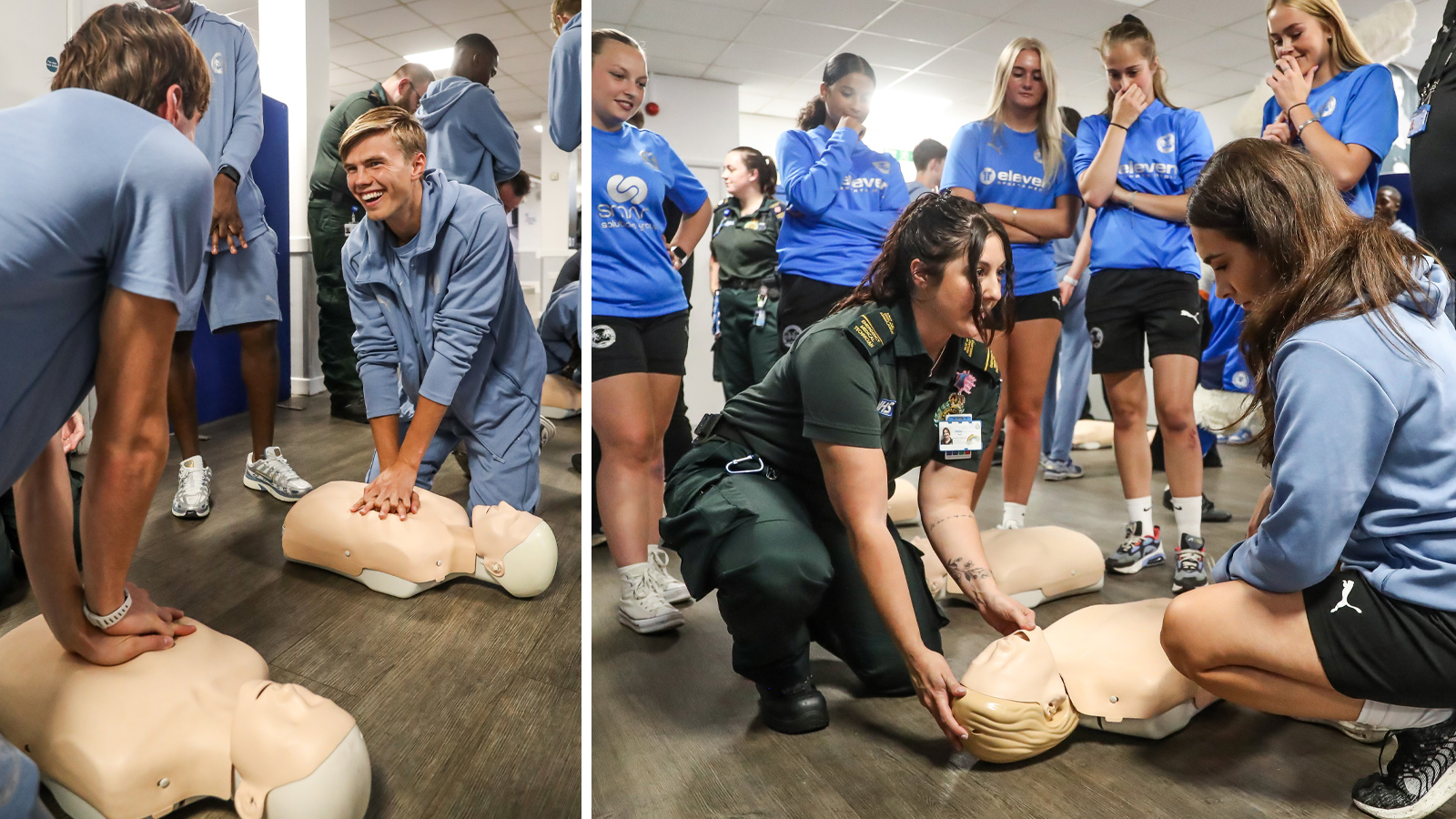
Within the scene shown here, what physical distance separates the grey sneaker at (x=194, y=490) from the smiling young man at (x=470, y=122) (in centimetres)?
47

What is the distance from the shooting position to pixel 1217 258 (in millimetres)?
1190

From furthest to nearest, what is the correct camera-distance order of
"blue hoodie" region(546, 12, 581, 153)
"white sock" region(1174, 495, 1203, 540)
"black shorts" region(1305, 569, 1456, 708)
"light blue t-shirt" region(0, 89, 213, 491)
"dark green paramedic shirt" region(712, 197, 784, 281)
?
"white sock" region(1174, 495, 1203, 540)
"dark green paramedic shirt" region(712, 197, 784, 281)
"blue hoodie" region(546, 12, 581, 153)
"black shorts" region(1305, 569, 1456, 708)
"light blue t-shirt" region(0, 89, 213, 491)

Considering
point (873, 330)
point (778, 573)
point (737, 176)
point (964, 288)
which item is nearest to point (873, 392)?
point (873, 330)

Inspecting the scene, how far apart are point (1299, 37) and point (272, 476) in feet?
5.55

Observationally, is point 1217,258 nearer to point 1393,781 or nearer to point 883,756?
point 1393,781

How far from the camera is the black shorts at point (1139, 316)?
142 centimetres

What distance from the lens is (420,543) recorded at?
1123 millimetres

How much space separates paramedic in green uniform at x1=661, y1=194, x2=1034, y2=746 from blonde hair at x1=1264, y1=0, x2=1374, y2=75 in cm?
68

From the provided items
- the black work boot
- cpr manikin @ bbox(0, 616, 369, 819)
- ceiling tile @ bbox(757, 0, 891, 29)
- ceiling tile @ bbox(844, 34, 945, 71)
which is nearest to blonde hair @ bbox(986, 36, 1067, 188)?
ceiling tile @ bbox(844, 34, 945, 71)

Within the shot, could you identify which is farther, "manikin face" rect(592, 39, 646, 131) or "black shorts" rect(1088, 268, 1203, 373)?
"black shorts" rect(1088, 268, 1203, 373)

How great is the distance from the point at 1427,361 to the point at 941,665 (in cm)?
75

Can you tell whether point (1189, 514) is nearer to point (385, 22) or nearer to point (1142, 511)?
point (1142, 511)

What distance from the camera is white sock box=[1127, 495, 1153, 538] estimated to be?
4.98 ft

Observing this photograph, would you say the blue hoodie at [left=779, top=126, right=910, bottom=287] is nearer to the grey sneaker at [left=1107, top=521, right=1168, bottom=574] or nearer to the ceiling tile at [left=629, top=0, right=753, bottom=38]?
the ceiling tile at [left=629, top=0, right=753, bottom=38]
